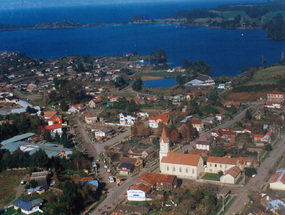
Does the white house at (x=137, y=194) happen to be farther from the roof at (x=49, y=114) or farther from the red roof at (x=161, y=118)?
the roof at (x=49, y=114)

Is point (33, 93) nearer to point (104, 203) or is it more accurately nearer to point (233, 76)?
point (233, 76)

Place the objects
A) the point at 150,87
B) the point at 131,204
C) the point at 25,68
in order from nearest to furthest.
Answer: the point at 131,204 < the point at 150,87 < the point at 25,68

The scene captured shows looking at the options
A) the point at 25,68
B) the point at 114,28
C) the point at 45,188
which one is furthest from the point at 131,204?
the point at 114,28

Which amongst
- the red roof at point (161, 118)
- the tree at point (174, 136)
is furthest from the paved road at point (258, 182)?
the red roof at point (161, 118)

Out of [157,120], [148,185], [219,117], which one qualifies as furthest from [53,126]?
[148,185]

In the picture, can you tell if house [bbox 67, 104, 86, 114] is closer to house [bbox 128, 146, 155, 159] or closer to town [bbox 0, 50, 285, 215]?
town [bbox 0, 50, 285, 215]

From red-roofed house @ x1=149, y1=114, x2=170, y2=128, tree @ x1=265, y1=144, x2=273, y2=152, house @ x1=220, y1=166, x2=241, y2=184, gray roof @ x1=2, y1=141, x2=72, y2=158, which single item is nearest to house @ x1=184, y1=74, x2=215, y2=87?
red-roofed house @ x1=149, y1=114, x2=170, y2=128

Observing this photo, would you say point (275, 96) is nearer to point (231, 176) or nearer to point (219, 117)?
point (219, 117)
